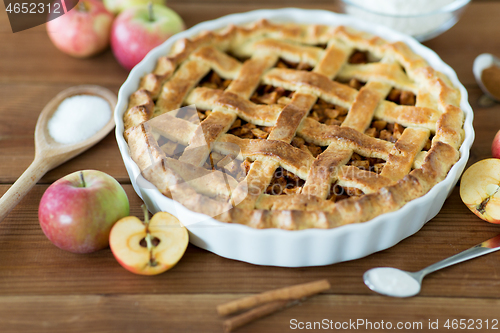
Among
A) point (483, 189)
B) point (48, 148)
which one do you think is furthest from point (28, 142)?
point (483, 189)

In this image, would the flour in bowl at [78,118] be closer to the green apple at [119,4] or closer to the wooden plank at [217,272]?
the wooden plank at [217,272]

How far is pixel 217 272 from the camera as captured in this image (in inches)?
43.0

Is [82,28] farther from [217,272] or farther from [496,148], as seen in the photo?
[496,148]

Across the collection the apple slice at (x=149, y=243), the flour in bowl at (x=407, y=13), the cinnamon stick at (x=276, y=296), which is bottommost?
the cinnamon stick at (x=276, y=296)

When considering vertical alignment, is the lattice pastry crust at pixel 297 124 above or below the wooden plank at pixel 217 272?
above

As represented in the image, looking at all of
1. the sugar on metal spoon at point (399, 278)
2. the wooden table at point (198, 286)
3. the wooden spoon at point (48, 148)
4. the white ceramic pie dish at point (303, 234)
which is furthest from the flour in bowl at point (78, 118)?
the sugar on metal spoon at point (399, 278)

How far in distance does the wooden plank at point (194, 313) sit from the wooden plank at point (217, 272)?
0.8 inches

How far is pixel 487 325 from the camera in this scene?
3.28 feet

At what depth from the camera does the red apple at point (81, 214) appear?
1.05 metres

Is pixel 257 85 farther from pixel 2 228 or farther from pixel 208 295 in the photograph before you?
pixel 2 228

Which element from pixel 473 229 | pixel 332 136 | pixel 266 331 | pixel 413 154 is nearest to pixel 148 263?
pixel 266 331

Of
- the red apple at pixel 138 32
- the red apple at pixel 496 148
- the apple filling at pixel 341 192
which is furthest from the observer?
the red apple at pixel 138 32

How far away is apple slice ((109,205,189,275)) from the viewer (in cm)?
103

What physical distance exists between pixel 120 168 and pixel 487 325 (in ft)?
3.42
